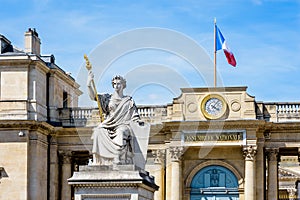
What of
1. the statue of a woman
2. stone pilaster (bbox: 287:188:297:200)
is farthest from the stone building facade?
the statue of a woman

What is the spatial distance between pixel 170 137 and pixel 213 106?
322 centimetres

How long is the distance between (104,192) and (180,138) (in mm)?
33961

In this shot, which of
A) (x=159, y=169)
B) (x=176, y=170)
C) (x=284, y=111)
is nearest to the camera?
(x=176, y=170)

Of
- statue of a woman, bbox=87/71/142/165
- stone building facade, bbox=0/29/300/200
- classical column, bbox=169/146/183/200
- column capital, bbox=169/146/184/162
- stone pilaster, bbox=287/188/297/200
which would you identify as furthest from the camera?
stone pilaster, bbox=287/188/297/200

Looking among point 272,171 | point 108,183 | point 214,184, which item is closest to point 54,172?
point 214,184

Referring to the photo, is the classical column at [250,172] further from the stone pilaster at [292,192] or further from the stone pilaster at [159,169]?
the stone pilaster at [292,192]

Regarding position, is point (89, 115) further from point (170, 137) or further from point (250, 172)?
point (250, 172)

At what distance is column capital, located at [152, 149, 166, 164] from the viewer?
60.8 m

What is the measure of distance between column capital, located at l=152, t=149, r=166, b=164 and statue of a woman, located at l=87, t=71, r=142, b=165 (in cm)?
3349

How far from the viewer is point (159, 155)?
200 feet

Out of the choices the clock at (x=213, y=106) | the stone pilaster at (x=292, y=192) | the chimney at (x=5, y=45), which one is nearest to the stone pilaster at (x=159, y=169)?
the clock at (x=213, y=106)

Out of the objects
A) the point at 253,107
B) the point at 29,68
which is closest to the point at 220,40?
the point at 253,107

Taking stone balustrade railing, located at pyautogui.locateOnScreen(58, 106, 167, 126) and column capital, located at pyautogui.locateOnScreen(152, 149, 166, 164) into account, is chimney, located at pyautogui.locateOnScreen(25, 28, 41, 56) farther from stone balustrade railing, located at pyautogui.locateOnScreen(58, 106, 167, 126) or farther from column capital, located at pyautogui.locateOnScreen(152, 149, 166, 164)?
column capital, located at pyautogui.locateOnScreen(152, 149, 166, 164)

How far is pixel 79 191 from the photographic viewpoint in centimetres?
2606
